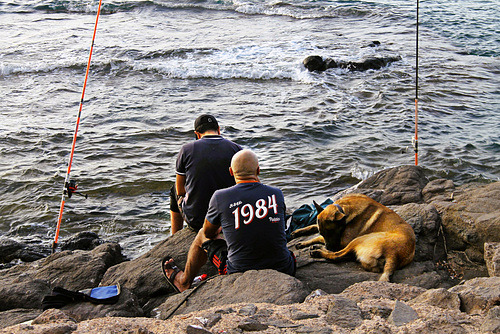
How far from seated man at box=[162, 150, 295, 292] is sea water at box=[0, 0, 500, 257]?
287 centimetres

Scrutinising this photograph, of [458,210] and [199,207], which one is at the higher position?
[199,207]

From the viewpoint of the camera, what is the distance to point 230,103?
13.3 m

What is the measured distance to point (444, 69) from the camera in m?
15.4

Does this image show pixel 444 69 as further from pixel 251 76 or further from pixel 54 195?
pixel 54 195

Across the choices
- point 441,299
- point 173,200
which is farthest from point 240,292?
point 173,200

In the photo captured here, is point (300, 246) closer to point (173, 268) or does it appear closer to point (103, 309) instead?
point (173, 268)

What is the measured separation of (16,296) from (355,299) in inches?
126

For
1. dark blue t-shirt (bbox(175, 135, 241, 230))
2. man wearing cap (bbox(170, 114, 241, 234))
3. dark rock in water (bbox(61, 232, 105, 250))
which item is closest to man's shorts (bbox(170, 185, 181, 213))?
man wearing cap (bbox(170, 114, 241, 234))

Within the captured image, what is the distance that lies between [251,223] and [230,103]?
9148 mm

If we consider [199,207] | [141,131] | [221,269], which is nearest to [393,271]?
[221,269]

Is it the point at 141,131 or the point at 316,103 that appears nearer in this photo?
the point at 141,131

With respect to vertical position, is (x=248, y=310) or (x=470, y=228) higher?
(x=248, y=310)

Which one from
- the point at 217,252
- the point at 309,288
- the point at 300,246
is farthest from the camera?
the point at 300,246

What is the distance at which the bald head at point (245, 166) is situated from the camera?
452cm
